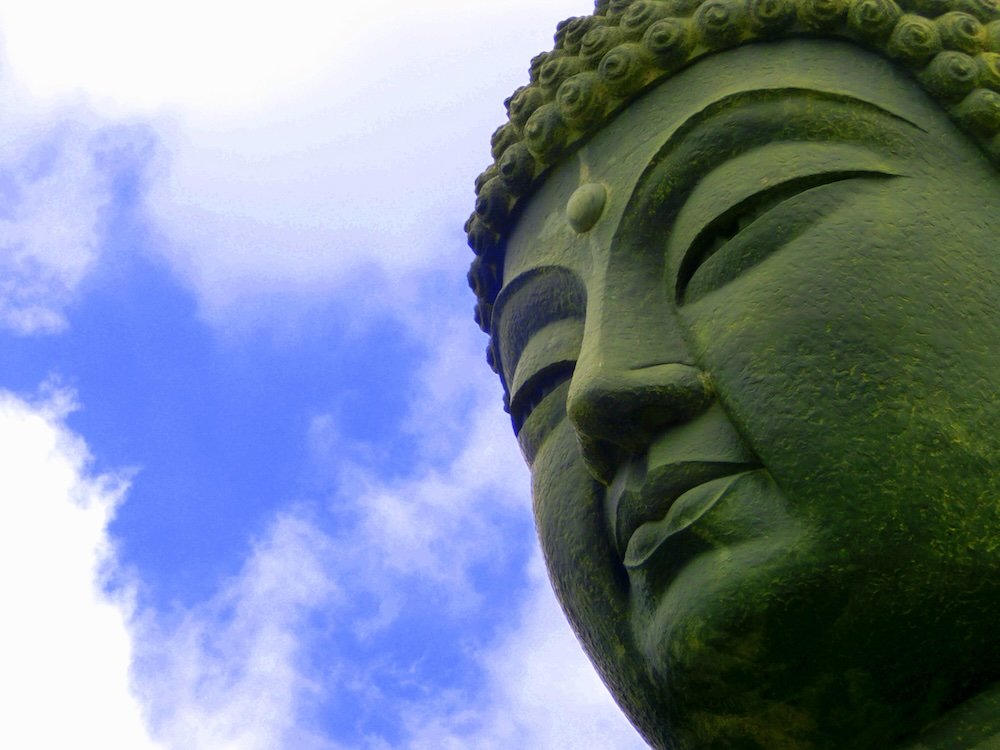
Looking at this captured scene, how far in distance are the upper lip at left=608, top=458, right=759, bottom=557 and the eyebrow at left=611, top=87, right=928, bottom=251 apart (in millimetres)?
631

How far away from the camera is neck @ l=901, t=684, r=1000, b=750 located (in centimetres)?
294

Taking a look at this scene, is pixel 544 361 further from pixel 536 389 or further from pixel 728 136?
pixel 728 136

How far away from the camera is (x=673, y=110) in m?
3.81

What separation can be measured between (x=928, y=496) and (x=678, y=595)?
21.9 inches

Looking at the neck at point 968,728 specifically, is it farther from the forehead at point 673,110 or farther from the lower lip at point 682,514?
the forehead at point 673,110

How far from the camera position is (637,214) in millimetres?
3561

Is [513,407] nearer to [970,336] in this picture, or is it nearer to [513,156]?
[513,156]

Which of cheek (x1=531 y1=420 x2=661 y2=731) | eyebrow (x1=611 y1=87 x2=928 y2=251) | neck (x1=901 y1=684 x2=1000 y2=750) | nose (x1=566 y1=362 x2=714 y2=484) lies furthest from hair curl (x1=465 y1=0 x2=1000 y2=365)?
neck (x1=901 y1=684 x2=1000 y2=750)

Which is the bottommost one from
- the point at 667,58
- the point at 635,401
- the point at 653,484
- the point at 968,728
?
the point at 968,728

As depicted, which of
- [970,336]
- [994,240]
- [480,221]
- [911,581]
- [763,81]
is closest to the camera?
[911,581]

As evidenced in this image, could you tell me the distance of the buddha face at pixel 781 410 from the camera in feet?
9.73

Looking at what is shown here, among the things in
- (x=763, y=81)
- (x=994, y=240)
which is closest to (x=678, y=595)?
(x=994, y=240)

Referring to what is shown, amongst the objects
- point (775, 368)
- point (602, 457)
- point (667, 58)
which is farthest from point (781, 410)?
point (667, 58)

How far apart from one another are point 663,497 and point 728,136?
3.15ft
